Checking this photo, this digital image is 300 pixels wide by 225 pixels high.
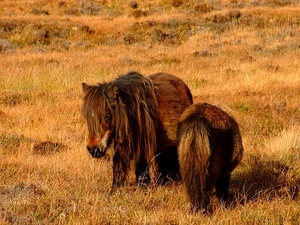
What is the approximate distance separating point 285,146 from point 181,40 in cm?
1799

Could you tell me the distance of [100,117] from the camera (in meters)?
5.42

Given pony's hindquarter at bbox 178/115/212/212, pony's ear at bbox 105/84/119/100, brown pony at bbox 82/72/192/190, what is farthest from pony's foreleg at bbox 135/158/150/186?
pony's hindquarter at bbox 178/115/212/212

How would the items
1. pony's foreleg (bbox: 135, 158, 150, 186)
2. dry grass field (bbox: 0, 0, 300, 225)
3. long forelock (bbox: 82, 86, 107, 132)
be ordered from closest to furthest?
dry grass field (bbox: 0, 0, 300, 225), long forelock (bbox: 82, 86, 107, 132), pony's foreleg (bbox: 135, 158, 150, 186)

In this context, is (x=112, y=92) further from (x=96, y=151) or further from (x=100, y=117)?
(x=96, y=151)

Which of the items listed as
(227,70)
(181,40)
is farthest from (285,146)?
(181,40)

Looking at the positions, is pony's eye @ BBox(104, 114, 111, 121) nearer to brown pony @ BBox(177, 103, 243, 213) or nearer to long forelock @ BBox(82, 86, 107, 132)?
long forelock @ BBox(82, 86, 107, 132)

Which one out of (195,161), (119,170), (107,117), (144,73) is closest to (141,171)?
(119,170)

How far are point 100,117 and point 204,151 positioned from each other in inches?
51.1

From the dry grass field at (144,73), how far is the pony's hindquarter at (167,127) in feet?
1.29

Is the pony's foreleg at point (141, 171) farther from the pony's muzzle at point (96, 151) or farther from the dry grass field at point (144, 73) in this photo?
the pony's muzzle at point (96, 151)

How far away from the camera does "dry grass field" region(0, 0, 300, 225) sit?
5129 millimetres

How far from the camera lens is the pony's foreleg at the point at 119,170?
582cm

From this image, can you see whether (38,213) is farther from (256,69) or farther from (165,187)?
(256,69)

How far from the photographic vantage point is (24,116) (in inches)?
418
